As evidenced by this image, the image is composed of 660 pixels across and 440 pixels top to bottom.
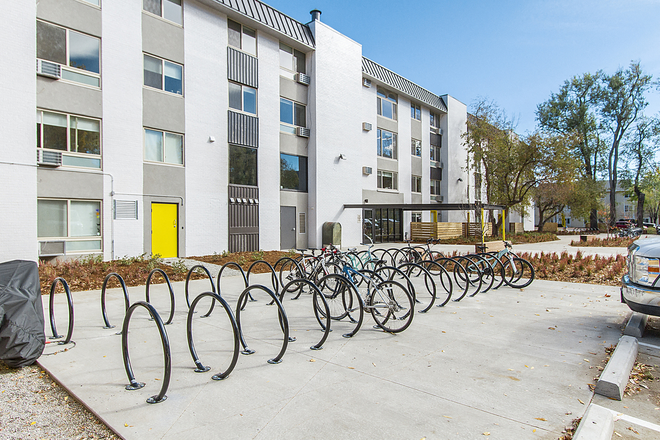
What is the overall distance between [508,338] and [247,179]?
14014 mm

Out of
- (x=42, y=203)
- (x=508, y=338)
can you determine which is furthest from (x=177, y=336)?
(x=42, y=203)

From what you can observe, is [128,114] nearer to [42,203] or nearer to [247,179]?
[42,203]

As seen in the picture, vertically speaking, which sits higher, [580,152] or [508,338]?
[580,152]

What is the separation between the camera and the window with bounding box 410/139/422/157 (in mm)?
29812

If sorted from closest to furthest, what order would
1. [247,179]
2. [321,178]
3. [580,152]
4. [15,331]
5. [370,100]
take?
1. [15,331]
2. [247,179]
3. [321,178]
4. [370,100]
5. [580,152]

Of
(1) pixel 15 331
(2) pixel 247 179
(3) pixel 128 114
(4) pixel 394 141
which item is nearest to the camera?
(1) pixel 15 331

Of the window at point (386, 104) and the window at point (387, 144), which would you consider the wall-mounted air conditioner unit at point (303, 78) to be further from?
the window at point (387, 144)

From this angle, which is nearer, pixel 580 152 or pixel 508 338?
pixel 508 338

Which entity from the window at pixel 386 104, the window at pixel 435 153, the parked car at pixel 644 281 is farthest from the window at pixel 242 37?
the window at pixel 435 153

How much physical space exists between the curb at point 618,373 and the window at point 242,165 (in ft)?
48.7

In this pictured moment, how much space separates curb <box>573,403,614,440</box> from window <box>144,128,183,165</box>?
14552 mm

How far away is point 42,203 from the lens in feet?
37.9

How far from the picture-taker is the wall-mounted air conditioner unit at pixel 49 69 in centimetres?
1138

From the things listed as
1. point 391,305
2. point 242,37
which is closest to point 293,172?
point 242,37
